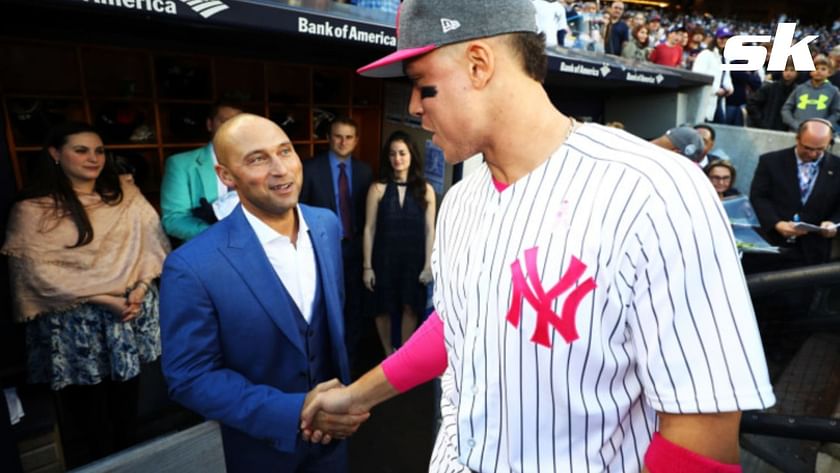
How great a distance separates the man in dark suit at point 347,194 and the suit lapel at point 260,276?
6.81ft

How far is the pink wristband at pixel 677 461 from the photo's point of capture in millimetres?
812

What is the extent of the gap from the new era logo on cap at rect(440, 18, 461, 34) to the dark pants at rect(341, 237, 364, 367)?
328 cm

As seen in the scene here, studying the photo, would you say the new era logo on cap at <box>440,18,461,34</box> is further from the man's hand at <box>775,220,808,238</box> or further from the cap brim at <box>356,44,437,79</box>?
the man's hand at <box>775,220,808,238</box>

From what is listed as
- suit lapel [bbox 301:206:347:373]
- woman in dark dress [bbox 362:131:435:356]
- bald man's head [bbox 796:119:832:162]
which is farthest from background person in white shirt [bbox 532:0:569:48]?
suit lapel [bbox 301:206:347:373]

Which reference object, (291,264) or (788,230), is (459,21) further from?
(788,230)

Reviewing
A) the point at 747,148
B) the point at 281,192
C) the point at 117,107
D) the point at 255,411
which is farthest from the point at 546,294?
the point at 747,148

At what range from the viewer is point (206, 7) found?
8.75 feet

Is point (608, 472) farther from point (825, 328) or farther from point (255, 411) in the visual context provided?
point (825, 328)

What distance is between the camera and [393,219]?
4.05 m

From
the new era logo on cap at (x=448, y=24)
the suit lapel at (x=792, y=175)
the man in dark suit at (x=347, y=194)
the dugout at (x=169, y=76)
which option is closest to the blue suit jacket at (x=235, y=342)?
the new era logo on cap at (x=448, y=24)

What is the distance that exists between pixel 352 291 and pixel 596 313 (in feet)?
11.6

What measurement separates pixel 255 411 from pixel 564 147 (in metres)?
1.29

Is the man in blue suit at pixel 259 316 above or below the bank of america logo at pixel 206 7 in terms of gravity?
below

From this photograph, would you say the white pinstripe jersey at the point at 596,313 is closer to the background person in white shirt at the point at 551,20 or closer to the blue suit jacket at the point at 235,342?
the blue suit jacket at the point at 235,342
